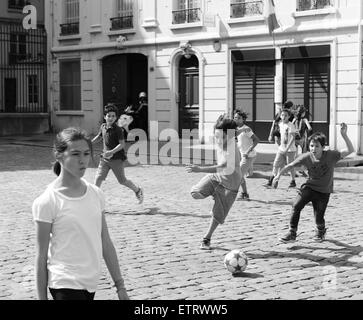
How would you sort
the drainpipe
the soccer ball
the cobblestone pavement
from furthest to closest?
the drainpipe
the soccer ball
the cobblestone pavement

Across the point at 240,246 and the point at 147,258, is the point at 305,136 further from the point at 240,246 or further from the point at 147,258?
the point at 147,258

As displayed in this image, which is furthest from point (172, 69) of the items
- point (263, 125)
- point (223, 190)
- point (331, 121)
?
point (223, 190)

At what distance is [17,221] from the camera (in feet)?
31.2

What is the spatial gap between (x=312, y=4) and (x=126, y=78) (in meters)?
8.61

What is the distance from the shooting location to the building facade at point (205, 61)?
67.3ft

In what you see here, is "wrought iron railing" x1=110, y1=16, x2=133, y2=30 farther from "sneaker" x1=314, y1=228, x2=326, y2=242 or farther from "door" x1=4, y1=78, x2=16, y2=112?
"sneaker" x1=314, y1=228, x2=326, y2=242

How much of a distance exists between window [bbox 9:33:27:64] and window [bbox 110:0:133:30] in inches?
211

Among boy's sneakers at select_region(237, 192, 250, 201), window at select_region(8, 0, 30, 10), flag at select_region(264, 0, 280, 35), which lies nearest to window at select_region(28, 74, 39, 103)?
window at select_region(8, 0, 30, 10)

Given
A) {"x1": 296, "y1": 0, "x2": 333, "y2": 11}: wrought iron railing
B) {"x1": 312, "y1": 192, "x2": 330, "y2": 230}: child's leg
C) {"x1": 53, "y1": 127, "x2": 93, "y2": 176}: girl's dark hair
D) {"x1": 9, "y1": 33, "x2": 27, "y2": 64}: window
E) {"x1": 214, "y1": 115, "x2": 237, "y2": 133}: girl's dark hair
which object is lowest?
{"x1": 312, "y1": 192, "x2": 330, "y2": 230}: child's leg

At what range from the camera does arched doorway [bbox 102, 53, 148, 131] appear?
26875mm

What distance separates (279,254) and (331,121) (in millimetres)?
13809

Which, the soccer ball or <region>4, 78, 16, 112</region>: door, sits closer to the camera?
the soccer ball

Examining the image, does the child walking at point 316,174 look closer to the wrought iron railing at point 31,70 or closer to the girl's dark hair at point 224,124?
the girl's dark hair at point 224,124

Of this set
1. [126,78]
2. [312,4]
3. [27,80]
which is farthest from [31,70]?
[312,4]
